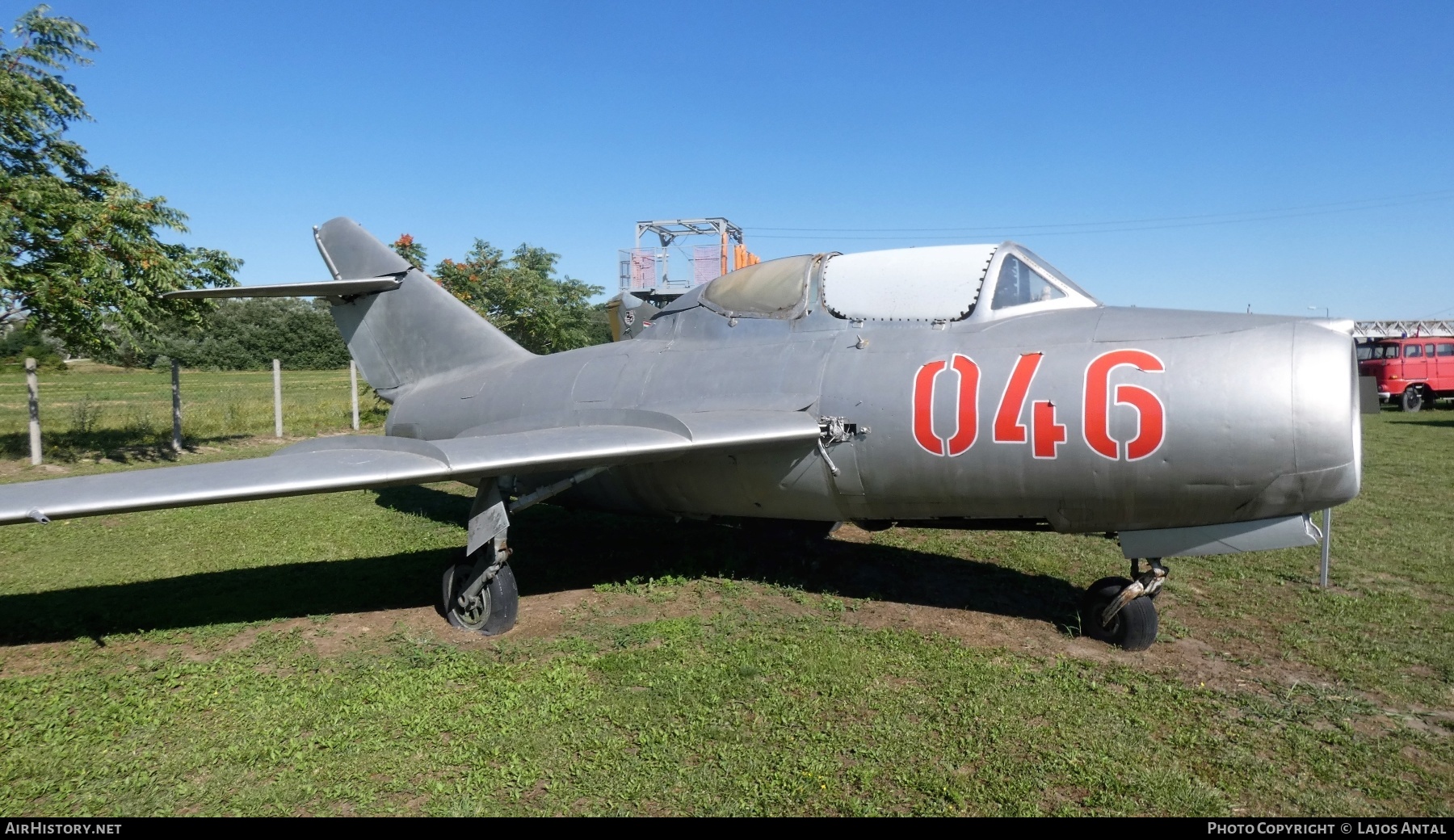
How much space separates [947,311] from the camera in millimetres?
5625

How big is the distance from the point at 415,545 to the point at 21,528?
529 centimetres

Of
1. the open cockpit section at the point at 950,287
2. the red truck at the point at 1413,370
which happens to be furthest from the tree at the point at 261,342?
the red truck at the point at 1413,370

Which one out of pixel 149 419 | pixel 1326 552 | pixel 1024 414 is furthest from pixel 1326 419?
pixel 149 419

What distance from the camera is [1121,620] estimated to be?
5.35 metres

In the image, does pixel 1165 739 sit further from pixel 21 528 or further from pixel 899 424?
pixel 21 528

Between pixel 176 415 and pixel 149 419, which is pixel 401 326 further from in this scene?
pixel 149 419

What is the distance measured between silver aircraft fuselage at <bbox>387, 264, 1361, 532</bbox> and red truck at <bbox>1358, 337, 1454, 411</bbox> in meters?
28.1

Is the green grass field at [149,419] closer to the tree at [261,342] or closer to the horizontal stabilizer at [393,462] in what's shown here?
the horizontal stabilizer at [393,462]

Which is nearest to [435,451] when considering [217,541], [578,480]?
[578,480]

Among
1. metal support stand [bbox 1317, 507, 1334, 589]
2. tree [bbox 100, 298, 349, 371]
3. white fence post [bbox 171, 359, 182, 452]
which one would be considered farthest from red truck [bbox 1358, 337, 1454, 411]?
tree [bbox 100, 298, 349, 371]

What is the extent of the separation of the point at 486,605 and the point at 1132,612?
178 inches

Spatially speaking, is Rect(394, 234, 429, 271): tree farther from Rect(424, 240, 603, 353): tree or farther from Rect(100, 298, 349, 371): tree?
Rect(100, 298, 349, 371): tree

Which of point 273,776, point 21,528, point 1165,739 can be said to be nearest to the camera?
point 273,776

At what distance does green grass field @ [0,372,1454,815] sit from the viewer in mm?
3652
